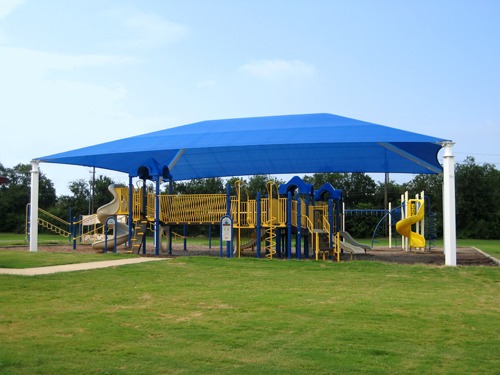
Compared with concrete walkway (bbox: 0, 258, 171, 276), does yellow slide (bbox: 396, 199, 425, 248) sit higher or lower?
higher

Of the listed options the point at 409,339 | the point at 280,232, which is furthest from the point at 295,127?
the point at 409,339

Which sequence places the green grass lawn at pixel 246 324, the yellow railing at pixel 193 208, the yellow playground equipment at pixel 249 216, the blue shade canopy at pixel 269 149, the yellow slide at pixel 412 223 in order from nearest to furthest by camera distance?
the green grass lawn at pixel 246 324 < the blue shade canopy at pixel 269 149 < the yellow playground equipment at pixel 249 216 < the yellow railing at pixel 193 208 < the yellow slide at pixel 412 223

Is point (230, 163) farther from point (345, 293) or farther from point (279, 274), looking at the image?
point (345, 293)

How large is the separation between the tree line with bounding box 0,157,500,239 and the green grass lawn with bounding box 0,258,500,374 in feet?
120

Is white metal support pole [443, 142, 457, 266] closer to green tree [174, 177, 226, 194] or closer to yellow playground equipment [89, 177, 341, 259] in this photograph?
yellow playground equipment [89, 177, 341, 259]

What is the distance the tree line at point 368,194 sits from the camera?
50938 millimetres

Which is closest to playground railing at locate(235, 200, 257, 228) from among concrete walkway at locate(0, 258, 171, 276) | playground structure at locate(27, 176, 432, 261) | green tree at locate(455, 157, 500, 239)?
playground structure at locate(27, 176, 432, 261)

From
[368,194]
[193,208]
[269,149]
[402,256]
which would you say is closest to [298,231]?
[193,208]

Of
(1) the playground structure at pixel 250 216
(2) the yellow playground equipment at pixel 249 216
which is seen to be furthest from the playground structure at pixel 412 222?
(2) the yellow playground equipment at pixel 249 216

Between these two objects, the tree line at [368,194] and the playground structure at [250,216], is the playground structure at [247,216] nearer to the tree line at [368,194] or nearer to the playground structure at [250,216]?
the playground structure at [250,216]

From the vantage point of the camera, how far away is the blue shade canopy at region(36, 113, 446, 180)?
20078mm

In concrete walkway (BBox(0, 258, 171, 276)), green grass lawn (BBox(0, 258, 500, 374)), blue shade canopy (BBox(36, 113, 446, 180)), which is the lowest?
green grass lawn (BBox(0, 258, 500, 374))

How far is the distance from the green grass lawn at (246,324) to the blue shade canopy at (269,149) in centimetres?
692

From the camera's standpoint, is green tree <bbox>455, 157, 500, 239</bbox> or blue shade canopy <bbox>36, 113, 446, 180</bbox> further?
green tree <bbox>455, 157, 500, 239</bbox>
